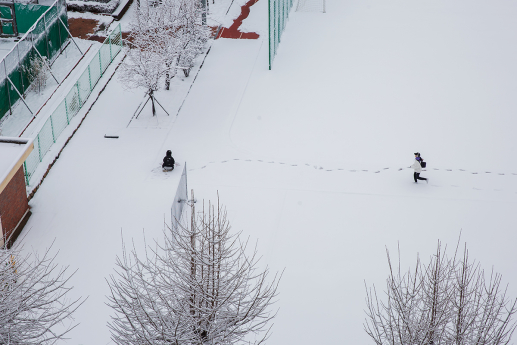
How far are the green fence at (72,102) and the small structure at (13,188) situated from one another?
154cm

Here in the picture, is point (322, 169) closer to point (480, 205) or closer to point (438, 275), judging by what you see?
point (480, 205)

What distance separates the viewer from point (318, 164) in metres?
19.4

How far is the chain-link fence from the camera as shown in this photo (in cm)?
2249

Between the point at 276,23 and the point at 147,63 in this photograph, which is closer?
the point at 147,63

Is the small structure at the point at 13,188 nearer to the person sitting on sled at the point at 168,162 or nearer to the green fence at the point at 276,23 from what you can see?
the person sitting on sled at the point at 168,162

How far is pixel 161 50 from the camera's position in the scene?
2234 centimetres

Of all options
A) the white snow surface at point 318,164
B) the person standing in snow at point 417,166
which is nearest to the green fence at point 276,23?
the white snow surface at point 318,164

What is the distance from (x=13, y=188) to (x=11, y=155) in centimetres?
84

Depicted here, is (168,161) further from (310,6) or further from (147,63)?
(310,6)

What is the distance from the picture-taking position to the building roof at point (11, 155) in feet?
51.0

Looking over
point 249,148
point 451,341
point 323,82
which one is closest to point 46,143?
point 249,148

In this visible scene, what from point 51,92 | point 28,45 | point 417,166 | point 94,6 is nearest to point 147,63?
point 51,92

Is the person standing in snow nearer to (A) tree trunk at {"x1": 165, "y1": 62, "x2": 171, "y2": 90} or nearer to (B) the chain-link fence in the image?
(A) tree trunk at {"x1": 165, "y1": 62, "x2": 171, "y2": 90}

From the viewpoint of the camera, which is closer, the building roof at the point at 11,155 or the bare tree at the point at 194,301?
the bare tree at the point at 194,301
